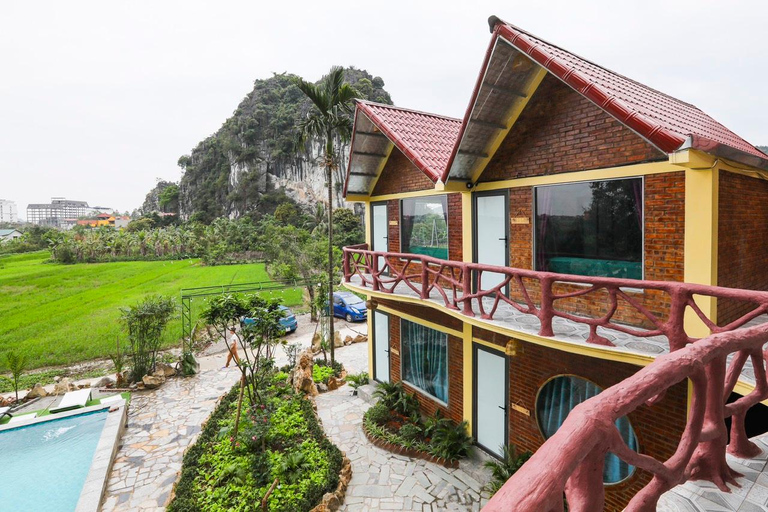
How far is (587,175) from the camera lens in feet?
20.8

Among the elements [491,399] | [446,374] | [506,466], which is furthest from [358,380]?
[506,466]

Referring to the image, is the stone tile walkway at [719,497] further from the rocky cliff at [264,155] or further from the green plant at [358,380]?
the rocky cliff at [264,155]

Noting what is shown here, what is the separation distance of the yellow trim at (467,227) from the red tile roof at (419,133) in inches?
32.1

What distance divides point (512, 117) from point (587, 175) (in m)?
1.87

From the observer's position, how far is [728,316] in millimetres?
5664

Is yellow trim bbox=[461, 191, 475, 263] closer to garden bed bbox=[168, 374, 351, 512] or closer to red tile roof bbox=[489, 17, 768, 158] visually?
red tile roof bbox=[489, 17, 768, 158]

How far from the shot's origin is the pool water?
29.6ft

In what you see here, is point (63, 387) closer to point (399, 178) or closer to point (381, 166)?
point (381, 166)

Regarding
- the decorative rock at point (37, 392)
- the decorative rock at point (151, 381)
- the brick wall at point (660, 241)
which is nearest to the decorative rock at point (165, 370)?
the decorative rock at point (151, 381)

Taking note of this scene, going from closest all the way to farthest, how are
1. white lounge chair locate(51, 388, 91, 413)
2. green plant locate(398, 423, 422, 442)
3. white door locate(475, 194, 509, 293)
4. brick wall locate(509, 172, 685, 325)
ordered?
brick wall locate(509, 172, 685, 325), white door locate(475, 194, 509, 293), green plant locate(398, 423, 422, 442), white lounge chair locate(51, 388, 91, 413)

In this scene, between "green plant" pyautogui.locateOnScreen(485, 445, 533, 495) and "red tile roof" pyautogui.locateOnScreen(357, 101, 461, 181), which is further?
"red tile roof" pyautogui.locateOnScreen(357, 101, 461, 181)

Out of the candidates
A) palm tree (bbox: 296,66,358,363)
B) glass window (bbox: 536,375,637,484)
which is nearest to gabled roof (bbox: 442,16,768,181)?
glass window (bbox: 536,375,637,484)

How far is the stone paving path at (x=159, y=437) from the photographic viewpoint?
841 centimetres

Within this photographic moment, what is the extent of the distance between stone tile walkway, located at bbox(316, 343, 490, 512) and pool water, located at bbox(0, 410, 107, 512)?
6439 millimetres
